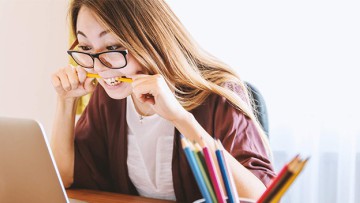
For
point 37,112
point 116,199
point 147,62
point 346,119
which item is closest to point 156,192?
point 116,199

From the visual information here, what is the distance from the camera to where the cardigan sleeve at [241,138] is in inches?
43.7

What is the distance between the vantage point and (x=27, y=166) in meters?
0.82

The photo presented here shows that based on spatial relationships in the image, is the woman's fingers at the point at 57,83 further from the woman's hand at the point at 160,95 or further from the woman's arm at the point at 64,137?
the woman's hand at the point at 160,95

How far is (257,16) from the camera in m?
2.09

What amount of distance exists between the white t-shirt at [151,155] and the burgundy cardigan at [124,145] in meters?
0.02

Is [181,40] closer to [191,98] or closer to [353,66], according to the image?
[191,98]

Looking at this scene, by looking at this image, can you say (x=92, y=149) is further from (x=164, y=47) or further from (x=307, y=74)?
(x=307, y=74)

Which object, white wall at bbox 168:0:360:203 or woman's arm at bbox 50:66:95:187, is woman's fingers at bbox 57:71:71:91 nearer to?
woman's arm at bbox 50:66:95:187

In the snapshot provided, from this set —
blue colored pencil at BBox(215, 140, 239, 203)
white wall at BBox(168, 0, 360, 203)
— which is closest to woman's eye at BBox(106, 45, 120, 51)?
blue colored pencil at BBox(215, 140, 239, 203)

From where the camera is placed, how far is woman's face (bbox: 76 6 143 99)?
46.9 inches

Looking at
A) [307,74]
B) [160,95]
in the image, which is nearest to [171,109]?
[160,95]

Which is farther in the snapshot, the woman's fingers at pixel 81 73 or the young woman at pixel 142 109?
the woman's fingers at pixel 81 73

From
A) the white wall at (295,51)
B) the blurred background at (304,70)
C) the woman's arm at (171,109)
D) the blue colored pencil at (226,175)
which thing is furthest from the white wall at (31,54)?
the blue colored pencil at (226,175)

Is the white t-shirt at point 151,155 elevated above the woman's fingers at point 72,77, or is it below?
below
